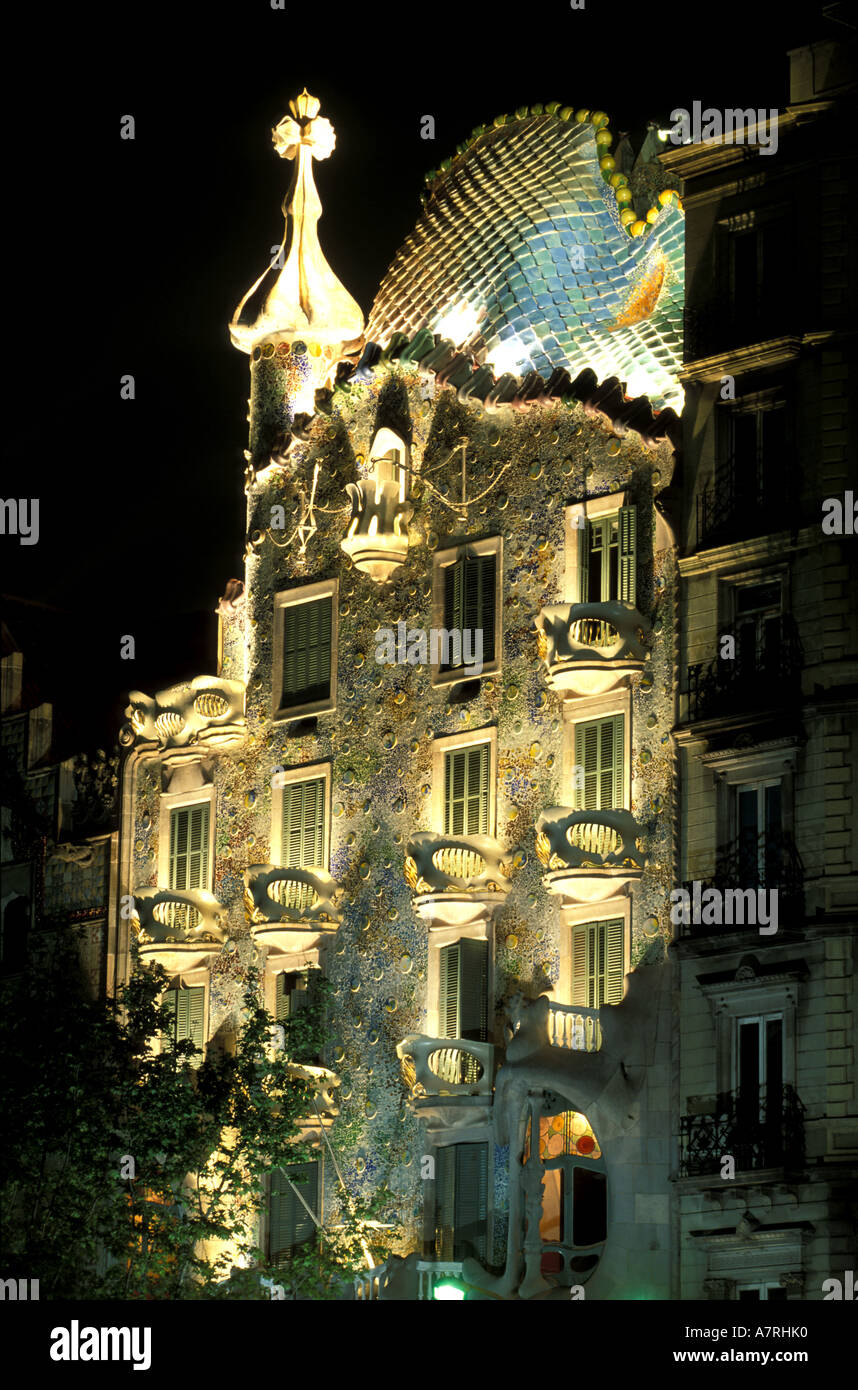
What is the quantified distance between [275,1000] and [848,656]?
12.7 metres

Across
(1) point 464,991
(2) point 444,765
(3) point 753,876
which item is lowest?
(1) point 464,991

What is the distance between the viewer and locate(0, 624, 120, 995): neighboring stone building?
200 ft

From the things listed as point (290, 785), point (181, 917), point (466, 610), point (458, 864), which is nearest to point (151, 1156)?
point (181, 917)

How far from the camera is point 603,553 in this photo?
175ft

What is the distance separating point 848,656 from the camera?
4897 cm

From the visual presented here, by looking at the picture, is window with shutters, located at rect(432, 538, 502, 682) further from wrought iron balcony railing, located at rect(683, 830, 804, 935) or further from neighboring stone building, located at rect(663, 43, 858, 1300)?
wrought iron balcony railing, located at rect(683, 830, 804, 935)

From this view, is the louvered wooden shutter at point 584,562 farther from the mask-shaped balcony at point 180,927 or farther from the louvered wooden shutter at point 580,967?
the mask-shaped balcony at point 180,927

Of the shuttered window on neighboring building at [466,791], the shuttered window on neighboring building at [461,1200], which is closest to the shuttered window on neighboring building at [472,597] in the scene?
the shuttered window on neighboring building at [466,791]

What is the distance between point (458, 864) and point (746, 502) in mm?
7217

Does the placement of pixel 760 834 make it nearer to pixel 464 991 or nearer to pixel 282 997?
pixel 464 991

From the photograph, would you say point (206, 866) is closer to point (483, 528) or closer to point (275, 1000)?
point (275, 1000)

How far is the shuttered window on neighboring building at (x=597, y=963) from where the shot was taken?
169ft

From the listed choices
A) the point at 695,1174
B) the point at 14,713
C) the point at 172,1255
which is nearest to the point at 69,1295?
Answer: the point at 172,1255

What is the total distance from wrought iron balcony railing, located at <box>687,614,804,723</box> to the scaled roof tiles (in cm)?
476
